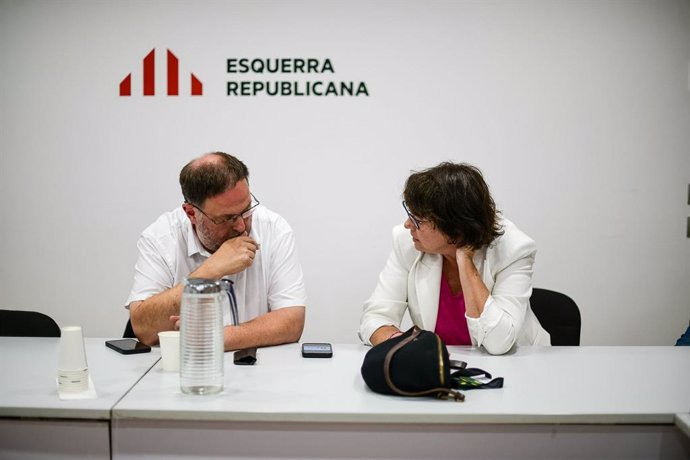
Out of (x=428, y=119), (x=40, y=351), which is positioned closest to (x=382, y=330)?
(x=40, y=351)

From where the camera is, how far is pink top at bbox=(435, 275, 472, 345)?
8.26 feet

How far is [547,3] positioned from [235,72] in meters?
Answer: 1.86

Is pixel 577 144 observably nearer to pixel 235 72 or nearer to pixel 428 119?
pixel 428 119

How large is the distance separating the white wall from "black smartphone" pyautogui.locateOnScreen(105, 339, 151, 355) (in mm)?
1712

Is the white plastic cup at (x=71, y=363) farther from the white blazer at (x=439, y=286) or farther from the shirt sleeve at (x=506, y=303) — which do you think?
the shirt sleeve at (x=506, y=303)

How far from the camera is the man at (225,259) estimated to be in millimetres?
→ 2311

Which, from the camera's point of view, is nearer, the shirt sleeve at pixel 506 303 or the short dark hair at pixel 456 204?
the shirt sleeve at pixel 506 303

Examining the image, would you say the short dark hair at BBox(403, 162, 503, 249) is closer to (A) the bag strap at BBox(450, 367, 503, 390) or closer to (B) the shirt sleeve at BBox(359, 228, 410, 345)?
(B) the shirt sleeve at BBox(359, 228, 410, 345)

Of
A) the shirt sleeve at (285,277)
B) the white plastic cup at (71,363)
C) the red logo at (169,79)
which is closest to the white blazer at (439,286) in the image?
the shirt sleeve at (285,277)

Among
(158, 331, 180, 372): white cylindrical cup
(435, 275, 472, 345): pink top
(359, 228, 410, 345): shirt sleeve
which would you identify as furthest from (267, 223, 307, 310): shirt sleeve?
(158, 331, 180, 372): white cylindrical cup

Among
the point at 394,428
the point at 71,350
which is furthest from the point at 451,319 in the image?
the point at 71,350

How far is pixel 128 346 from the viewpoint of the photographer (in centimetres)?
221

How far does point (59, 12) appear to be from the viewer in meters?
3.86

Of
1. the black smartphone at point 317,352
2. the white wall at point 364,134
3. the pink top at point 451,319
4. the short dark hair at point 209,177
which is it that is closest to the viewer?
the black smartphone at point 317,352
